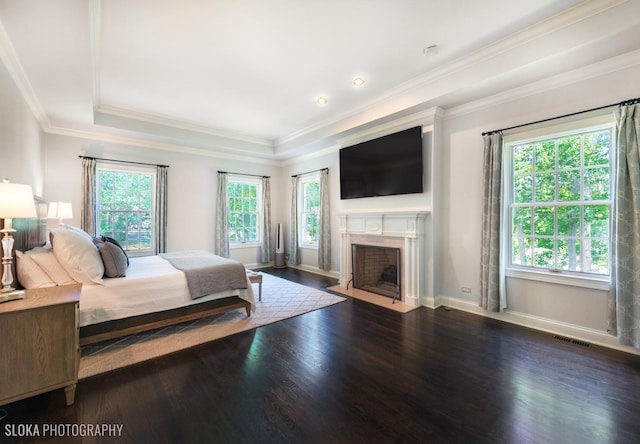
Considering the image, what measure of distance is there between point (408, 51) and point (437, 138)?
1.35m

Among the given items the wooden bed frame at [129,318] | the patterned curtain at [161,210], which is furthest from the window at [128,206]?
the wooden bed frame at [129,318]

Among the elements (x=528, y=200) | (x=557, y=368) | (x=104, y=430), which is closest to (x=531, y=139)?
(x=528, y=200)

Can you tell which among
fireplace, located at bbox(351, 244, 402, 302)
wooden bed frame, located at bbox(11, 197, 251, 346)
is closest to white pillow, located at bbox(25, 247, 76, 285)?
wooden bed frame, located at bbox(11, 197, 251, 346)

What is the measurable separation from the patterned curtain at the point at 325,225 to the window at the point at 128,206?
336 centimetres

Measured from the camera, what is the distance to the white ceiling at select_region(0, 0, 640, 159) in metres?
2.29

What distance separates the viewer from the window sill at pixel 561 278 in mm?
2719

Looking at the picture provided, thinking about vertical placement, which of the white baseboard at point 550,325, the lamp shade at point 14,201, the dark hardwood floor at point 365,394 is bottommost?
the dark hardwood floor at point 365,394

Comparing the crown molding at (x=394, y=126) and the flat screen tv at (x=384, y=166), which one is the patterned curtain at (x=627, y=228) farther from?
the flat screen tv at (x=384, y=166)

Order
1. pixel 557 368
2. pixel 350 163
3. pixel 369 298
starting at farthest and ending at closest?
pixel 350 163 < pixel 369 298 < pixel 557 368

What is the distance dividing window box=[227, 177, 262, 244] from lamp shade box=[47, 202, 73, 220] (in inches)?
114

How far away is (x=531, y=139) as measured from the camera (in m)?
3.18

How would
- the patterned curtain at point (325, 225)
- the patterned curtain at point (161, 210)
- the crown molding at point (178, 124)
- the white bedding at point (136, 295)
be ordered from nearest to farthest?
the white bedding at point (136, 295) < the crown molding at point (178, 124) < the patterned curtain at point (161, 210) < the patterned curtain at point (325, 225)

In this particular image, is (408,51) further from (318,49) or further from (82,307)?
(82,307)

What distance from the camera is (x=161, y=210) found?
5.27 m
